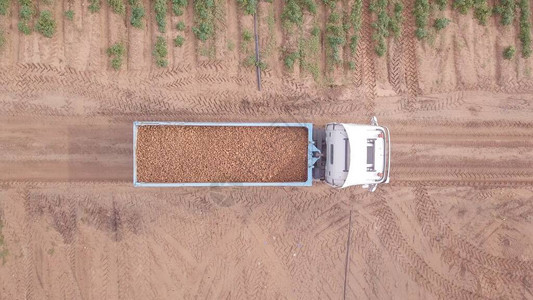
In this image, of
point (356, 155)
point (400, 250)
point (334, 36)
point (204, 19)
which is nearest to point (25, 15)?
point (204, 19)

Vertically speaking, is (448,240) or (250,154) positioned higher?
(250,154)

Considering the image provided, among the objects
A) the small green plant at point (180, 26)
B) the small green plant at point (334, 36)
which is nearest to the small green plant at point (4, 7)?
the small green plant at point (180, 26)

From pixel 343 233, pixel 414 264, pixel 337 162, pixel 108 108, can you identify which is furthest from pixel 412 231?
pixel 108 108

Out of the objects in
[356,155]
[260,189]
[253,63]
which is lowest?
[260,189]

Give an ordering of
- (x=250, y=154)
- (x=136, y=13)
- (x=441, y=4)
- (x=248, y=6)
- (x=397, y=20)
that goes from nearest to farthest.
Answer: (x=250, y=154), (x=136, y=13), (x=248, y=6), (x=397, y=20), (x=441, y=4)

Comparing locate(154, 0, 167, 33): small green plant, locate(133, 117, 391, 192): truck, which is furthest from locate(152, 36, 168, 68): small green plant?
locate(133, 117, 391, 192): truck

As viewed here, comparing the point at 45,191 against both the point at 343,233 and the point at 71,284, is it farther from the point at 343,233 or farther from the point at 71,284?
the point at 343,233

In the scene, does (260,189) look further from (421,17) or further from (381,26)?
(421,17)

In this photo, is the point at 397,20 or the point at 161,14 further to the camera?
the point at 397,20
